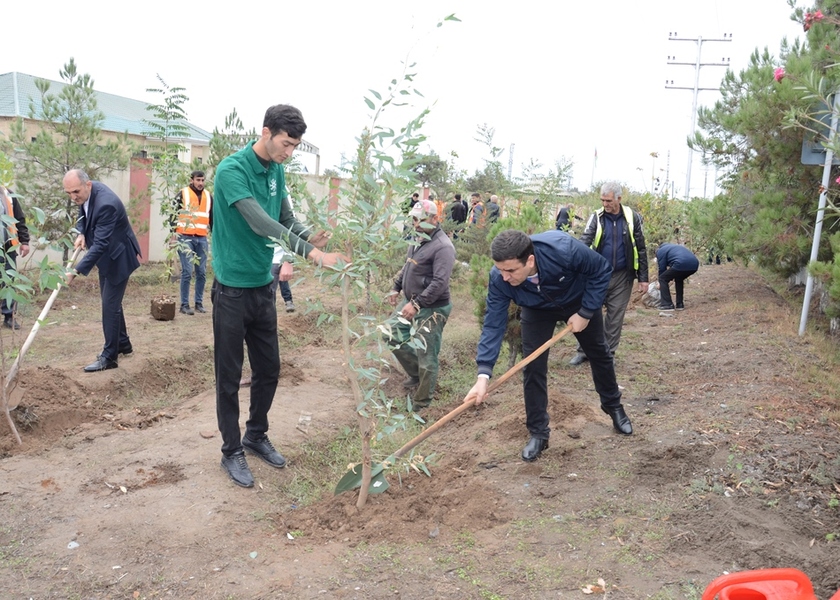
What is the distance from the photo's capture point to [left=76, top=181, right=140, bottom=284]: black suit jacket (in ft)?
18.4

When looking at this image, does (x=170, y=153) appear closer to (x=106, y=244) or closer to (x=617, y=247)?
(x=106, y=244)

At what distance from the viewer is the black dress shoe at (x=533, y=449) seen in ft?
13.8

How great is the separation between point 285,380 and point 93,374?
5.41 ft

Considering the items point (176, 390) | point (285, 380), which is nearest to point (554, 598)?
point (285, 380)

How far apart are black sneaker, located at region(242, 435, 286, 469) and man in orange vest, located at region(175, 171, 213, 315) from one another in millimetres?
4736

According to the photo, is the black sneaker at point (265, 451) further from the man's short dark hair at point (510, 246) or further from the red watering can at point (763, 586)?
the red watering can at point (763, 586)

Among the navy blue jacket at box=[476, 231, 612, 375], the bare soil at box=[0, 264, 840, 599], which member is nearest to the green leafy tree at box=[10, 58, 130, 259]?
the bare soil at box=[0, 264, 840, 599]

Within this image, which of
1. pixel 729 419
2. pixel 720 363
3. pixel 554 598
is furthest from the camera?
pixel 720 363

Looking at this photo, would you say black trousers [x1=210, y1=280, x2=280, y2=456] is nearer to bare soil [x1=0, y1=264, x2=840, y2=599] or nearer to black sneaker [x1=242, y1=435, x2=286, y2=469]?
black sneaker [x1=242, y1=435, x2=286, y2=469]

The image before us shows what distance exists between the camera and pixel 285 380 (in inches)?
240

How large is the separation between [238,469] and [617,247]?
12.7 feet

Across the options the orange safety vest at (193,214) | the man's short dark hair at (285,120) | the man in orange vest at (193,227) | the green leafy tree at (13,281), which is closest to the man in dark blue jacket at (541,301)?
the man's short dark hair at (285,120)

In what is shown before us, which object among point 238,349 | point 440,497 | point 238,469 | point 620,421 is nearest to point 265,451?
point 238,469

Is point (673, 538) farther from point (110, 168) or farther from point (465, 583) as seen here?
point (110, 168)
